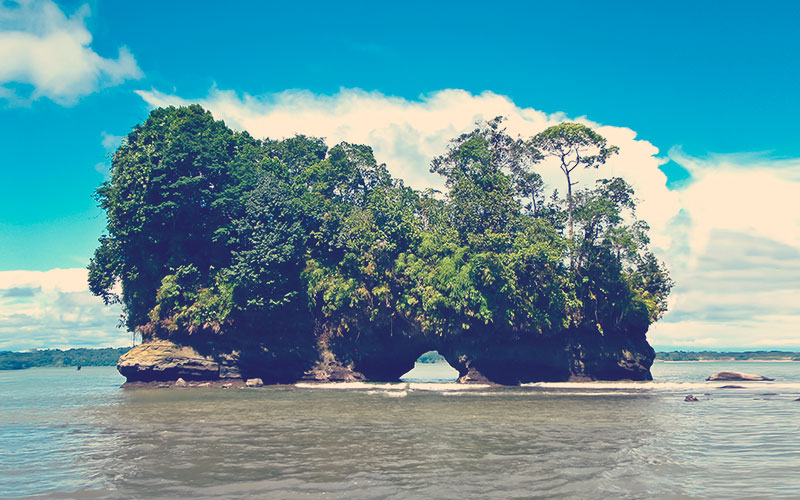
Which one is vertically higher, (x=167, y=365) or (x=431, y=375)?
(x=167, y=365)

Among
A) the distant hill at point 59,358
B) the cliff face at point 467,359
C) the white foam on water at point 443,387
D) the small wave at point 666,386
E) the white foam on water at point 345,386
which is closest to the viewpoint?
the small wave at point 666,386

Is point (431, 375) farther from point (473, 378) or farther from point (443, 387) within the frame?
point (443, 387)

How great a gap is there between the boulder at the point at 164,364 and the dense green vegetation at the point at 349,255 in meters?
1.05

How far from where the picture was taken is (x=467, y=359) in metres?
36.7

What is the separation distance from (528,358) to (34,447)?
29561 millimetres

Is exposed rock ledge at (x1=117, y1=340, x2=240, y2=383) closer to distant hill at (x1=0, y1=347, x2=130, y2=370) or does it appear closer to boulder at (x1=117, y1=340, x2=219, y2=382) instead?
boulder at (x1=117, y1=340, x2=219, y2=382)

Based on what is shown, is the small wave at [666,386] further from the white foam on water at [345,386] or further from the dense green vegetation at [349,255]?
the white foam on water at [345,386]

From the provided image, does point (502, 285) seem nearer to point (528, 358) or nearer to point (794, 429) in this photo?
point (528, 358)

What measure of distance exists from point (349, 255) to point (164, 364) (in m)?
13.9

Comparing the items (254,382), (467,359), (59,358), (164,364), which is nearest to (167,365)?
(164,364)

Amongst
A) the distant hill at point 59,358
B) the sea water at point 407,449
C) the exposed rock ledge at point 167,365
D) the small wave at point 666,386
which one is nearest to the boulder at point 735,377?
the small wave at point 666,386

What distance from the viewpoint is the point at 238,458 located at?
11.9m

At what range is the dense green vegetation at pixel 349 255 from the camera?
34.4 metres

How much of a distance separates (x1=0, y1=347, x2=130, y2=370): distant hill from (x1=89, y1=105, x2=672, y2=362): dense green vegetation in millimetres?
97488
